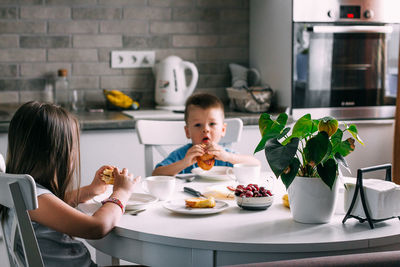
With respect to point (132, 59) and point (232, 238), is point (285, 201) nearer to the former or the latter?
point (232, 238)

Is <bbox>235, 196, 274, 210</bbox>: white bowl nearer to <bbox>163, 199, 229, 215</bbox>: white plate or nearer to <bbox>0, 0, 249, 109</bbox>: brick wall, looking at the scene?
<bbox>163, 199, 229, 215</bbox>: white plate

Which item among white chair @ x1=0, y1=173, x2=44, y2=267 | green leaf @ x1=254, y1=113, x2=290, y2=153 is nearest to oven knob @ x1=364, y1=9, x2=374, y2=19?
green leaf @ x1=254, y1=113, x2=290, y2=153

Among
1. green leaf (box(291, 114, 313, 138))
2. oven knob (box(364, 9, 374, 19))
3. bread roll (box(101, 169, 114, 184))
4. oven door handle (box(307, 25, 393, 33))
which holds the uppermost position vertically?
oven knob (box(364, 9, 374, 19))

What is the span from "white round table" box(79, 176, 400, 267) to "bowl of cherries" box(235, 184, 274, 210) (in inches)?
1.2

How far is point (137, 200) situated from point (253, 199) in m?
0.35

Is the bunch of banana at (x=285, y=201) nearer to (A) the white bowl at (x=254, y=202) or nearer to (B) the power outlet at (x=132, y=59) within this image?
(A) the white bowl at (x=254, y=202)

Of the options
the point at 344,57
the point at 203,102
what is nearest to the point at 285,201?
the point at 203,102

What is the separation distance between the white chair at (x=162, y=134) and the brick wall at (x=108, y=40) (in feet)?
4.05

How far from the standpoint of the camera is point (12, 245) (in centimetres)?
141

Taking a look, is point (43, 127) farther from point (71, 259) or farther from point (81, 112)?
point (81, 112)

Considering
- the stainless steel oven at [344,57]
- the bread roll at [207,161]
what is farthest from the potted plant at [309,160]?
the stainless steel oven at [344,57]

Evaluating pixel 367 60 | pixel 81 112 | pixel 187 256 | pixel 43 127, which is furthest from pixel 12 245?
pixel 367 60

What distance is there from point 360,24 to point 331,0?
0.23 meters

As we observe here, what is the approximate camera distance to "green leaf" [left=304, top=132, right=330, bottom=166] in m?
1.36
